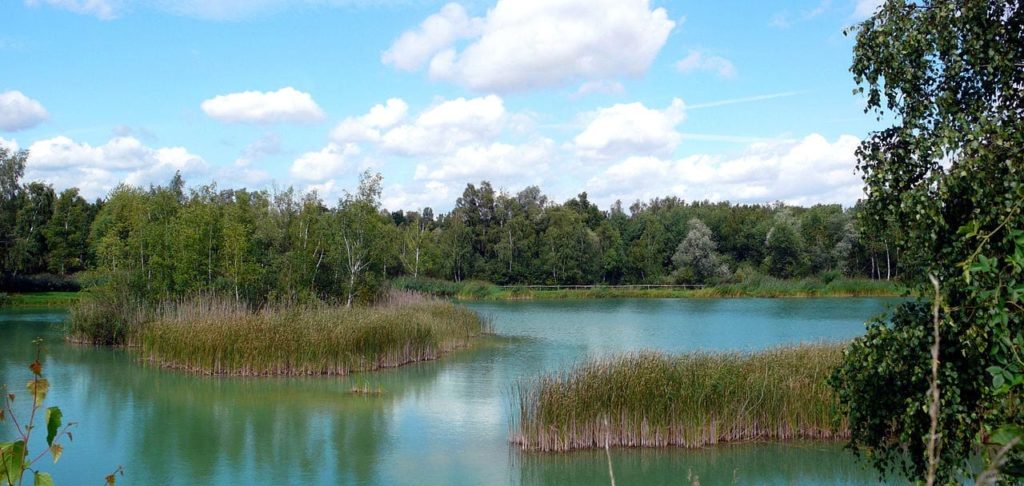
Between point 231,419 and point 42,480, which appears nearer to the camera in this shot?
point 42,480

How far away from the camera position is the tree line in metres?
26.7

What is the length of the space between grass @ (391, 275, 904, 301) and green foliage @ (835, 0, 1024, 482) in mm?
46351

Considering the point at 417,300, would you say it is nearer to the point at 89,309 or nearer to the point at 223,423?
the point at 89,309

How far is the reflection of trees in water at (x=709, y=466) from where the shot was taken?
10.4m

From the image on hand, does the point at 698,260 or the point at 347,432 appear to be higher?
the point at 698,260

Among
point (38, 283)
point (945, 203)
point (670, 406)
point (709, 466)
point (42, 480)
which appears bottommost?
point (709, 466)

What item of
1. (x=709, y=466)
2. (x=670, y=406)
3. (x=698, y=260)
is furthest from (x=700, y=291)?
(x=709, y=466)

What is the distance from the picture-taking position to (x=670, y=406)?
11633 mm

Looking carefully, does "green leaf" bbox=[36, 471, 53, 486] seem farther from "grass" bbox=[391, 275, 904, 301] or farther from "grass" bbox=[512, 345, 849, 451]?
"grass" bbox=[391, 275, 904, 301]

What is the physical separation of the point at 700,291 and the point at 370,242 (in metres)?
33.7

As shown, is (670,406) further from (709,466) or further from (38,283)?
(38,283)

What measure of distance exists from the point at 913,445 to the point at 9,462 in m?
5.59

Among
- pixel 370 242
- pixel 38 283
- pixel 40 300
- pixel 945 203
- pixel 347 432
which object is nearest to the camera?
pixel 945 203

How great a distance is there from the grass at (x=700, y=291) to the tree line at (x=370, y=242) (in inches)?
127
